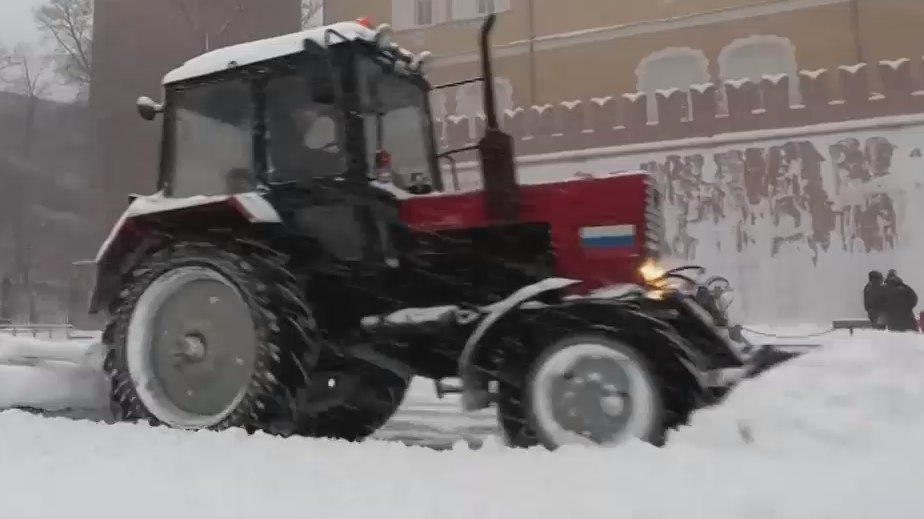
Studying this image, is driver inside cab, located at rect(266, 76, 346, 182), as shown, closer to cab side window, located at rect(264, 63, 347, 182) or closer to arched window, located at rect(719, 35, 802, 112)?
cab side window, located at rect(264, 63, 347, 182)

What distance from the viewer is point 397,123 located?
192 inches

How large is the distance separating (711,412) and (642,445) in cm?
36

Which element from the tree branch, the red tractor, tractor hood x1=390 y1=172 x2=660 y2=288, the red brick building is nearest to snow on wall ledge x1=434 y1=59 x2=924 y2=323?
the red tractor

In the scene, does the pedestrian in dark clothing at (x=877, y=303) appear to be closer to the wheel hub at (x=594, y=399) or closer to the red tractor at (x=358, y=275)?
the red tractor at (x=358, y=275)

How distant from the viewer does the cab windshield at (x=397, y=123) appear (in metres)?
4.54

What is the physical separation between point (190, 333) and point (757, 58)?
15590 millimetres

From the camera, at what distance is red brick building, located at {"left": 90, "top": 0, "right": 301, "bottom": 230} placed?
24.6 m

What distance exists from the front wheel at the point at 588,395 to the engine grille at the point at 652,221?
70cm

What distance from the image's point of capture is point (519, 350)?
150 inches

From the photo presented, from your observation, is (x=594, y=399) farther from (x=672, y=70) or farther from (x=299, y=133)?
(x=672, y=70)

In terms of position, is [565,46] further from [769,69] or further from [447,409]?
[447,409]

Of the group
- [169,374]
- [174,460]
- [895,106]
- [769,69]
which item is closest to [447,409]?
[169,374]

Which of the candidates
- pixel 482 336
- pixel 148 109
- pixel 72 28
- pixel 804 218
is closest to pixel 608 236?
pixel 482 336

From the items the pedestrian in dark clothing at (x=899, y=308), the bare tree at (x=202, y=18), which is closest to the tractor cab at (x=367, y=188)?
the pedestrian in dark clothing at (x=899, y=308)
